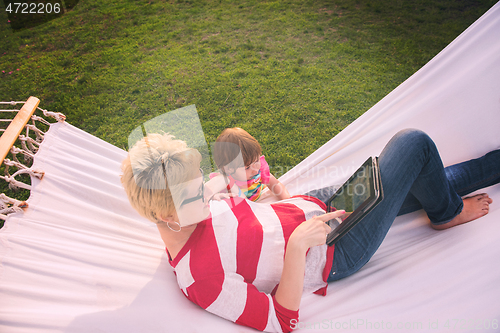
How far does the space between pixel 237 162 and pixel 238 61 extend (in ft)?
8.44

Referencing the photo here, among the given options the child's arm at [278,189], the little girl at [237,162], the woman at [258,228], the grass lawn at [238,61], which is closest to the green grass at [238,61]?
the grass lawn at [238,61]

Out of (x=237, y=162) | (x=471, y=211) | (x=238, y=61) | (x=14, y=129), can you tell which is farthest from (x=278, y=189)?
(x=238, y=61)

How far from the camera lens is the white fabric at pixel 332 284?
1.05m

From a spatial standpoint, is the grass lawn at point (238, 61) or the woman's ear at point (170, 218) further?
the grass lawn at point (238, 61)

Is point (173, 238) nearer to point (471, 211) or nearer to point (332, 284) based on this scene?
point (332, 284)

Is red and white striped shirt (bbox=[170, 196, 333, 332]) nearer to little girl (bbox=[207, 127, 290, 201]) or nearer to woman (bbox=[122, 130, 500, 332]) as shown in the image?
woman (bbox=[122, 130, 500, 332])

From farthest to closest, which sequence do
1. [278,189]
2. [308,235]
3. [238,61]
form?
[238,61] → [278,189] → [308,235]

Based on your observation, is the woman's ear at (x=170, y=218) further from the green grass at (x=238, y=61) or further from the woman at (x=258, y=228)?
the green grass at (x=238, y=61)

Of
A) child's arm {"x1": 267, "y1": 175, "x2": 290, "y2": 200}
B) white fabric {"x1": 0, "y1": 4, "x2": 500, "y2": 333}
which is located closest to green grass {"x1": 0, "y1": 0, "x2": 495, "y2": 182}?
child's arm {"x1": 267, "y1": 175, "x2": 290, "y2": 200}

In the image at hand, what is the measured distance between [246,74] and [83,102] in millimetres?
2019

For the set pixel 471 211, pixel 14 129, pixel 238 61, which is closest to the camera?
pixel 471 211

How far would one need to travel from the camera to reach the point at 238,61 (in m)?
3.74

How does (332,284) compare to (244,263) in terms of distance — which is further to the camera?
(332,284)

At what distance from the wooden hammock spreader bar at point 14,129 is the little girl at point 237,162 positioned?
1042mm
